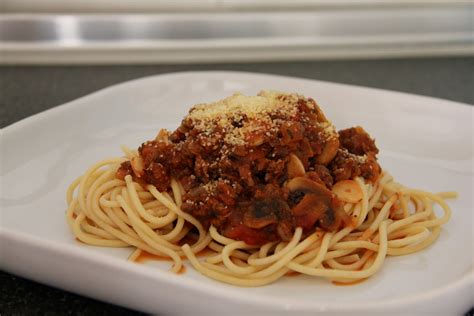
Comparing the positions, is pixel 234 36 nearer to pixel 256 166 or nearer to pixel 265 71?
pixel 265 71

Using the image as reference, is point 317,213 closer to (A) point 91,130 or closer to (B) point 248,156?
(B) point 248,156

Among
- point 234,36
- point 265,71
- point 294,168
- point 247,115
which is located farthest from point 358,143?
point 234,36

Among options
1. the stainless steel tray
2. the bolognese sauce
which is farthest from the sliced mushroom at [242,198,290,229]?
the stainless steel tray

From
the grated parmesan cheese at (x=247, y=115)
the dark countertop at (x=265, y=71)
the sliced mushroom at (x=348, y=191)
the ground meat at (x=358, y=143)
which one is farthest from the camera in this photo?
the dark countertop at (x=265, y=71)

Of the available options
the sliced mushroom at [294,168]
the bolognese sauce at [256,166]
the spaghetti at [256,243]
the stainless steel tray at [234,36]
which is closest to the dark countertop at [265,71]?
the stainless steel tray at [234,36]

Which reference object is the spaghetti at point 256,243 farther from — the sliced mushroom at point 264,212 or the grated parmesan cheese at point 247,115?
the grated parmesan cheese at point 247,115

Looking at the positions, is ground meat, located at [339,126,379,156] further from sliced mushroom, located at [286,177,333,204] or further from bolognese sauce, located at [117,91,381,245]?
sliced mushroom, located at [286,177,333,204]

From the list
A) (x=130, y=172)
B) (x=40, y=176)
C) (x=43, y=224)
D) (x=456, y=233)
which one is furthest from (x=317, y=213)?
(x=40, y=176)
